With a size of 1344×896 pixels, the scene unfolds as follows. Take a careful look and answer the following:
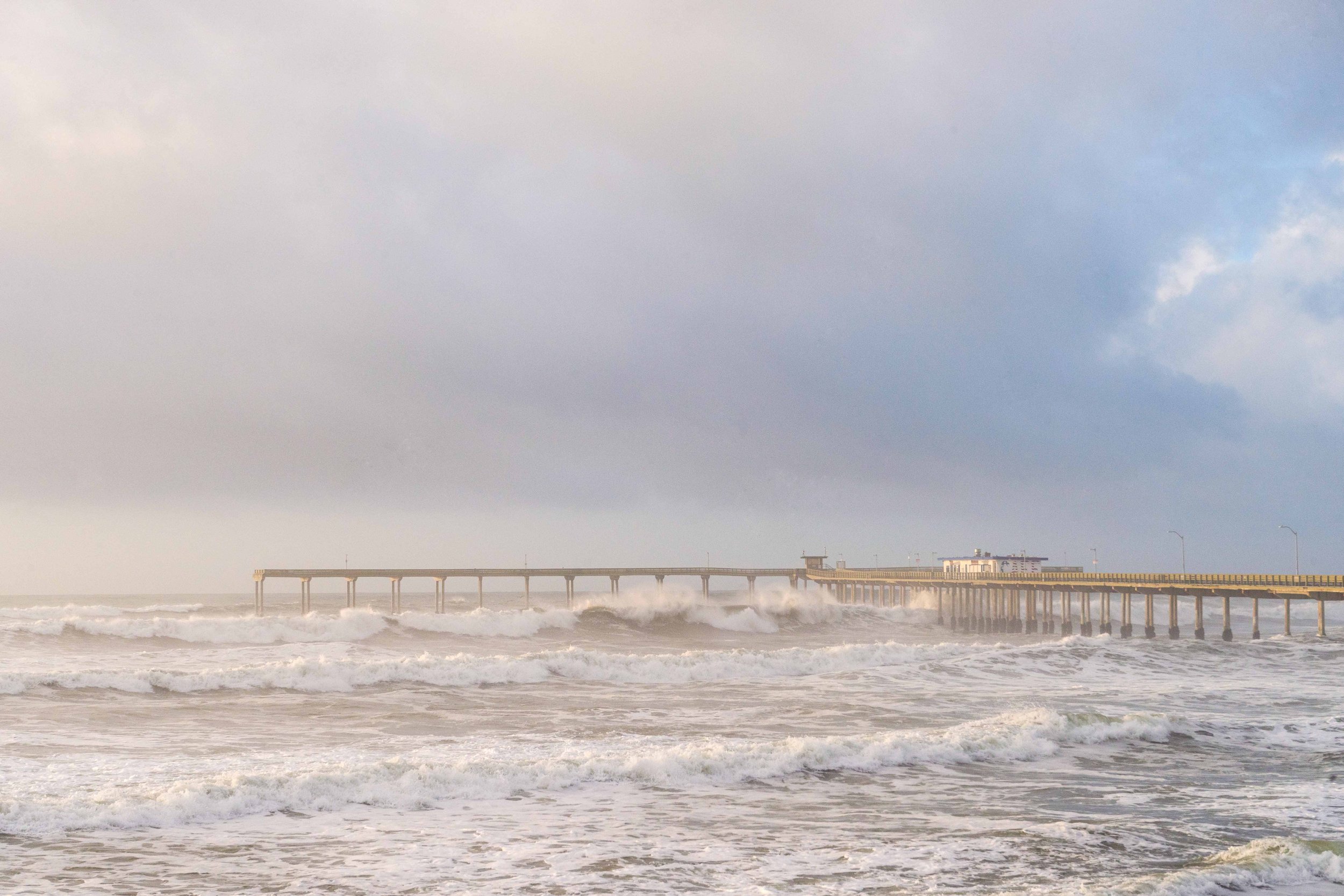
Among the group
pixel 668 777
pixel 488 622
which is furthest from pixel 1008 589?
pixel 668 777

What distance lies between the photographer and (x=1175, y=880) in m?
12.2

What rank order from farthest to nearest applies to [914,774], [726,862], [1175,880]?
[914,774] < [726,862] < [1175,880]

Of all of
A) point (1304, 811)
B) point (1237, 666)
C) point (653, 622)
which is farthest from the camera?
point (653, 622)

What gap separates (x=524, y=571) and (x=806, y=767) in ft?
259

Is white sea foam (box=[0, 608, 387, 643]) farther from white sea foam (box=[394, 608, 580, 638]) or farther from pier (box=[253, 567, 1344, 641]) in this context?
pier (box=[253, 567, 1344, 641])

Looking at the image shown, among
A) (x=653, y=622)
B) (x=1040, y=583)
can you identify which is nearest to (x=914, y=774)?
(x=1040, y=583)

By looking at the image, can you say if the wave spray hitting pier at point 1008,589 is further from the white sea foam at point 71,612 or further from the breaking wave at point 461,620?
the white sea foam at point 71,612

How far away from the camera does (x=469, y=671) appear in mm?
37188

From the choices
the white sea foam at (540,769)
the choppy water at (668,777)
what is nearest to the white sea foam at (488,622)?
the choppy water at (668,777)

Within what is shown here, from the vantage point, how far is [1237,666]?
44281mm

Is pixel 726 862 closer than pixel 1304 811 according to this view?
Yes

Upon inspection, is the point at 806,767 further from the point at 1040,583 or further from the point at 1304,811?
the point at 1040,583

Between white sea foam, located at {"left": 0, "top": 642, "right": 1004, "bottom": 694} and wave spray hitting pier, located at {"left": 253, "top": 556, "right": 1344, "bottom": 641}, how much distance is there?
22.5 m

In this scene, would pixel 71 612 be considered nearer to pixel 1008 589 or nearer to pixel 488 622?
pixel 488 622
